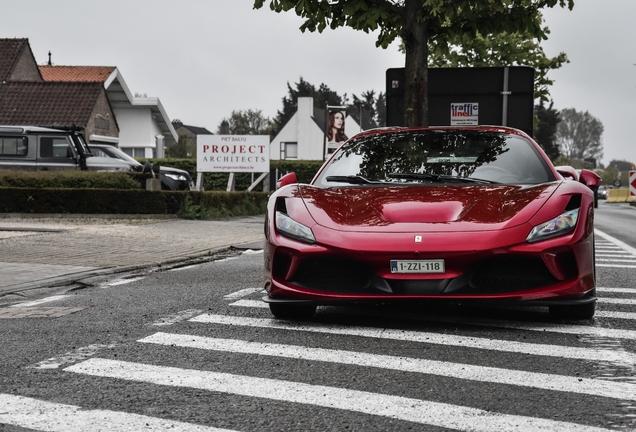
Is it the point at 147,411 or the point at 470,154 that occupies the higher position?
the point at 470,154

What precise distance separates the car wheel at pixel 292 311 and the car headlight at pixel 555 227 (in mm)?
1539

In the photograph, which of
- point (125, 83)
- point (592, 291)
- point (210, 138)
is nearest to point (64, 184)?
point (210, 138)

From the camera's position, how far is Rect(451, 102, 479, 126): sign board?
1825cm

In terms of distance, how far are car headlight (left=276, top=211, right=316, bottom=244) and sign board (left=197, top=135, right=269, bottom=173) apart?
2169 centimetres

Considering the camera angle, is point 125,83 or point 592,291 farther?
point 125,83

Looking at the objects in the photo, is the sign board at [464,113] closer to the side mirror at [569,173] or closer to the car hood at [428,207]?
the side mirror at [569,173]

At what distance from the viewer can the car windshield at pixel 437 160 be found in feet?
21.1

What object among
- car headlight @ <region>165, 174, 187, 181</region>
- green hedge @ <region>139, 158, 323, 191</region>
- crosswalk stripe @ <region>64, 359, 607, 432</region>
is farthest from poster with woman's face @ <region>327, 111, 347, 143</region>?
crosswalk stripe @ <region>64, 359, 607, 432</region>

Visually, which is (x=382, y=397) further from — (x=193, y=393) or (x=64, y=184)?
(x=64, y=184)

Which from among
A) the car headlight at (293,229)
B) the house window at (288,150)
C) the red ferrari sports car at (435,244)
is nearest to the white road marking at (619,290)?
the red ferrari sports car at (435,244)

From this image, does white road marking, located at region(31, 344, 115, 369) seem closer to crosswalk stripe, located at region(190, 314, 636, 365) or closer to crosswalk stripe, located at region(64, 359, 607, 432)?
crosswalk stripe, located at region(64, 359, 607, 432)

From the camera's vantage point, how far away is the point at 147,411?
369 cm

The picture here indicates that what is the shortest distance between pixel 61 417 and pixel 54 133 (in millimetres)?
20549

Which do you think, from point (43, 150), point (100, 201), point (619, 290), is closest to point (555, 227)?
point (619, 290)
